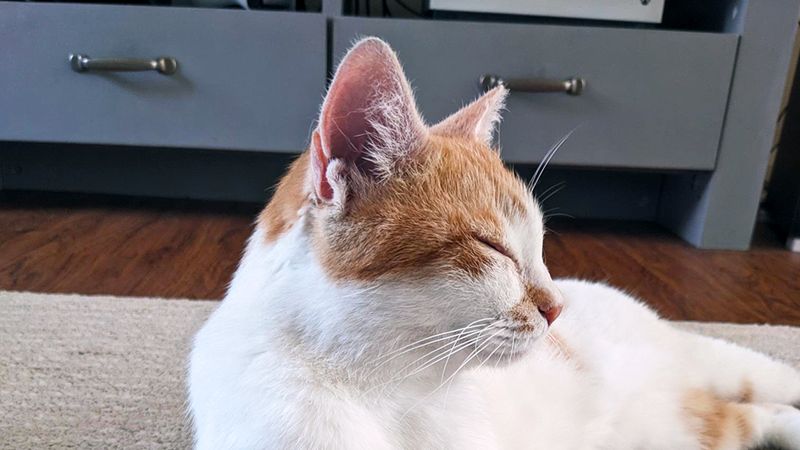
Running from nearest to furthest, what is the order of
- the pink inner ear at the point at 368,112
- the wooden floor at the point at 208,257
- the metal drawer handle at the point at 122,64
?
1. the pink inner ear at the point at 368,112
2. the wooden floor at the point at 208,257
3. the metal drawer handle at the point at 122,64

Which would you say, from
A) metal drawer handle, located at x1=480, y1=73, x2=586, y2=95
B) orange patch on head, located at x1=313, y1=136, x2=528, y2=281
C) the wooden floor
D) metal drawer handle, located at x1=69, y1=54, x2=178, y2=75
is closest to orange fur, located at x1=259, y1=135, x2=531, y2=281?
orange patch on head, located at x1=313, y1=136, x2=528, y2=281

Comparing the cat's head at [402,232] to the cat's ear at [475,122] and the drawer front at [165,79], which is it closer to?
the cat's ear at [475,122]

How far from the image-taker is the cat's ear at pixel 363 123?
19.7 inches

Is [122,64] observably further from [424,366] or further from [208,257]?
[424,366]

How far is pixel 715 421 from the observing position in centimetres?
81

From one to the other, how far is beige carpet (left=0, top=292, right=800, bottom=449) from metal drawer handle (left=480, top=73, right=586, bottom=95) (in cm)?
66

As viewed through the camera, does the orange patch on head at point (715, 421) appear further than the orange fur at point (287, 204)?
Yes

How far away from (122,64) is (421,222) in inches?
50.2

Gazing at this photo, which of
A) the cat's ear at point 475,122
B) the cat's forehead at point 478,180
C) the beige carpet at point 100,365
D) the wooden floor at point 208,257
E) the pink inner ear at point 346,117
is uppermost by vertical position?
the pink inner ear at point 346,117

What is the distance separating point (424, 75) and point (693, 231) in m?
0.86

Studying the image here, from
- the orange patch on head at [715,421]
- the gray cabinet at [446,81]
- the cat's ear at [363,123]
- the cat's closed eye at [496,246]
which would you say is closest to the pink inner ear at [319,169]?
the cat's ear at [363,123]

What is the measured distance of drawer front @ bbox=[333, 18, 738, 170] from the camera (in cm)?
156

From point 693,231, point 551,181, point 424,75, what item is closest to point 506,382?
point 424,75

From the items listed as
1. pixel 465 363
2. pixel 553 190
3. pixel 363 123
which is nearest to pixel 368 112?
pixel 363 123
